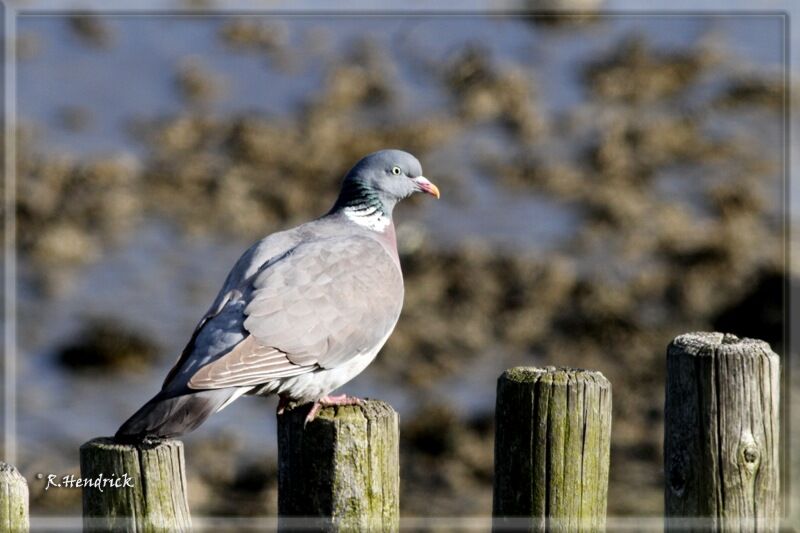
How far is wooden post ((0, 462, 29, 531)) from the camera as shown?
3232 mm

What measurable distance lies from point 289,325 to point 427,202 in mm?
5347

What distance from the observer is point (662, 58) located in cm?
1166

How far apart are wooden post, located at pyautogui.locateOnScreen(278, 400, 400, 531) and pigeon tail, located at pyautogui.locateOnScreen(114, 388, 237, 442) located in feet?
1.11

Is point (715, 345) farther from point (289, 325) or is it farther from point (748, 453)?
point (289, 325)

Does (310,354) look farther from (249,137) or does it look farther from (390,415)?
(249,137)

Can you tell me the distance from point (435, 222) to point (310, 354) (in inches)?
198

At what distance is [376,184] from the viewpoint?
5.15 metres

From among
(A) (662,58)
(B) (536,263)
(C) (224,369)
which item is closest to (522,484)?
(C) (224,369)

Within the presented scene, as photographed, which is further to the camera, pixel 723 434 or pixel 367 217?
pixel 367 217

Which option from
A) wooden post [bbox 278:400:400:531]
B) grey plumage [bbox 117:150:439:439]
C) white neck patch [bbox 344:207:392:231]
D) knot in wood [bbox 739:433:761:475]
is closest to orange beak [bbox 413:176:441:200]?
white neck patch [bbox 344:207:392:231]

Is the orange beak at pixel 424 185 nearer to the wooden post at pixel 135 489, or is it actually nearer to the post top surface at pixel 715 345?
the post top surface at pixel 715 345

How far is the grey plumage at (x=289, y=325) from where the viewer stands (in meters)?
3.79

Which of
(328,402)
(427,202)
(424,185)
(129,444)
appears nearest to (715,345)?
(328,402)

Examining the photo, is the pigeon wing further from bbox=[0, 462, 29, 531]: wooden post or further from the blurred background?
the blurred background
